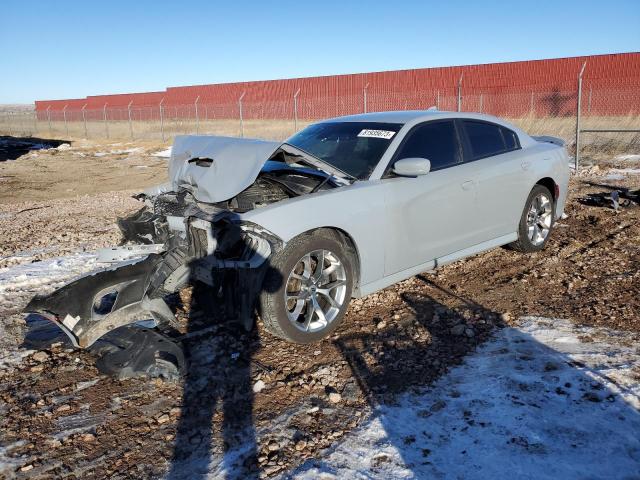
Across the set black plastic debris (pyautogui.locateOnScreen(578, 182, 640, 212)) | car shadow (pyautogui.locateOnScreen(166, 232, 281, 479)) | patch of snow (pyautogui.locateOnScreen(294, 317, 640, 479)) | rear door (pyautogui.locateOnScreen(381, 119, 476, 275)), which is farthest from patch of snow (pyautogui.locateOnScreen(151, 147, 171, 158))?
patch of snow (pyautogui.locateOnScreen(294, 317, 640, 479))

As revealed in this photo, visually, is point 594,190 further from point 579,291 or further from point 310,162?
point 310,162

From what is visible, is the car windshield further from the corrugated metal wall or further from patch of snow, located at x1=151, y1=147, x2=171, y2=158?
the corrugated metal wall

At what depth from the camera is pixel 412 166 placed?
4.41m

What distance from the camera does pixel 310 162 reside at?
4648 mm

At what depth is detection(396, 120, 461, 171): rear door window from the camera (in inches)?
191

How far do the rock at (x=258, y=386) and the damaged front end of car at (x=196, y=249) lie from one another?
47cm

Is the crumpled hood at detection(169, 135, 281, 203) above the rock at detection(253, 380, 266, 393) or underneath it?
above

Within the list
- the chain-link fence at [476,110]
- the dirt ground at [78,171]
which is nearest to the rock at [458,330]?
the dirt ground at [78,171]

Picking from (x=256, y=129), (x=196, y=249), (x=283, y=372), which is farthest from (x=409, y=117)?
(x=256, y=129)

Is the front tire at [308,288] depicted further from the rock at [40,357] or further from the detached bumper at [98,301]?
the rock at [40,357]

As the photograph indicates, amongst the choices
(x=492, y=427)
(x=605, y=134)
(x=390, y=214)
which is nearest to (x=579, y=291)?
(x=390, y=214)

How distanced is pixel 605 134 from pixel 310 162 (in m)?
16.8

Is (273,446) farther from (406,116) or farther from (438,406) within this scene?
(406,116)

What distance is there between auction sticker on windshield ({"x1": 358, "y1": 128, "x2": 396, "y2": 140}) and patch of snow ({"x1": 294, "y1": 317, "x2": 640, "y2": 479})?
6.74 feet
